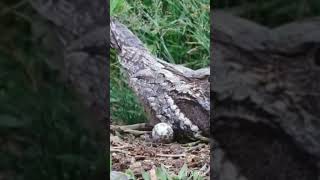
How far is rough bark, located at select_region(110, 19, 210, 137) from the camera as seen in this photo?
5.37ft

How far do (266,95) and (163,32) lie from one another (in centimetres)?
Result: 57

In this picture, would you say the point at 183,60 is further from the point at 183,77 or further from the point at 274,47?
the point at 274,47

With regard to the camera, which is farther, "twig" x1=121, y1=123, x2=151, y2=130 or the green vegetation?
"twig" x1=121, y1=123, x2=151, y2=130

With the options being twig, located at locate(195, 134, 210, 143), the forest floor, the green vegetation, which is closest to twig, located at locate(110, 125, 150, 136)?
the forest floor

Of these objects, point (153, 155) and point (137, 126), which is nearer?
point (153, 155)

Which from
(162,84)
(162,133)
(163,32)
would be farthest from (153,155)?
(163,32)

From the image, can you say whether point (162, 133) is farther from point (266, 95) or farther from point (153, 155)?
point (266, 95)

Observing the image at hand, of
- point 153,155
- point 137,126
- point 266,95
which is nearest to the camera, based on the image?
point 266,95

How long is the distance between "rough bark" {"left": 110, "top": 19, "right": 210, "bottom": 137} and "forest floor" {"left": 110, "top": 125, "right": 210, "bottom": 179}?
3.4 inches

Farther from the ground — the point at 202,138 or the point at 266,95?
the point at 266,95

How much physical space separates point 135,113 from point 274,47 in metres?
0.58

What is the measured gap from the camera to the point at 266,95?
46.6 inches

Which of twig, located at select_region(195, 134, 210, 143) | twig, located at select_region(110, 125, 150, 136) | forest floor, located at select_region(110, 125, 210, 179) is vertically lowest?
forest floor, located at select_region(110, 125, 210, 179)

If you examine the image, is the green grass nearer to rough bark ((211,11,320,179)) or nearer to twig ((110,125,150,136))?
twig ((110,125,150,136))
